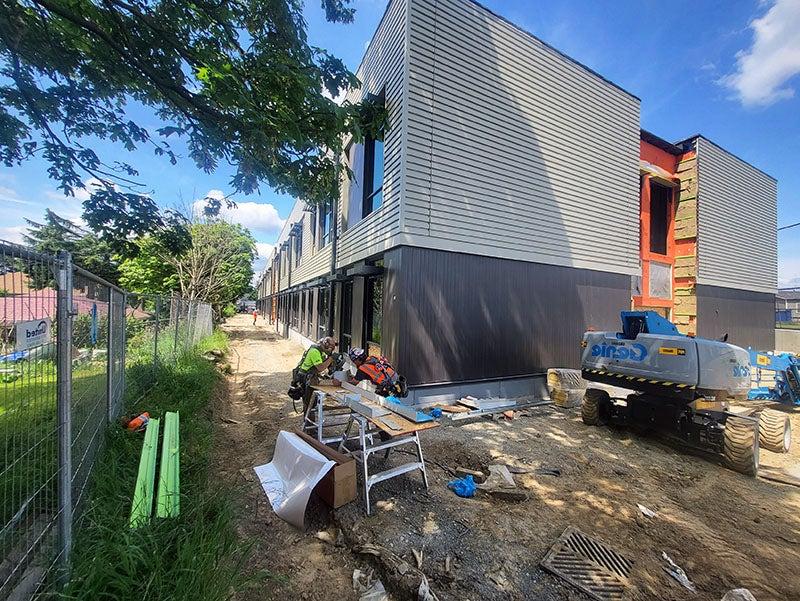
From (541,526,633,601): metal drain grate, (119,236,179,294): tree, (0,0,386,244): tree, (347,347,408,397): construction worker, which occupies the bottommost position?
(541,526,633,601): metal drain grate

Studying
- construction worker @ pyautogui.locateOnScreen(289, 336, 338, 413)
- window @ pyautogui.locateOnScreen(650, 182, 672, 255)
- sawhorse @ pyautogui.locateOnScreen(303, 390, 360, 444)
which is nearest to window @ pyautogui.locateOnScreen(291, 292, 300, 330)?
construction worker @ pyautogui.locateOnScreen(289, 336, 338, 413)

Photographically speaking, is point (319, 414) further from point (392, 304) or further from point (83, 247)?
point (83, 247)

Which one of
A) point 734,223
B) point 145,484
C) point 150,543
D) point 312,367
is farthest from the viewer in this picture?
point 734,223

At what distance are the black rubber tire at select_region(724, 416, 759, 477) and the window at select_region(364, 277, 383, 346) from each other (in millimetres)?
6071

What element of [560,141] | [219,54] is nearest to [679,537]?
[219,54]

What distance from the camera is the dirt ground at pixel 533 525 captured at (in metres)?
2.60

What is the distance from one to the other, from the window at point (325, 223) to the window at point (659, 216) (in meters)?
11.8

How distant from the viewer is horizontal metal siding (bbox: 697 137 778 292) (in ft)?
40.9

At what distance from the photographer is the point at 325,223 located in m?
13.5

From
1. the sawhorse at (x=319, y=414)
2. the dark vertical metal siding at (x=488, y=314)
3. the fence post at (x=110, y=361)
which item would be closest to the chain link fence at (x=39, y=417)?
the fence post at (x=110, y=361)

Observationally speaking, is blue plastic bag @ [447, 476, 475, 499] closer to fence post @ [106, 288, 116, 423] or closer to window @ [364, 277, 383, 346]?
fence post @ [106, 288, 116, 423]

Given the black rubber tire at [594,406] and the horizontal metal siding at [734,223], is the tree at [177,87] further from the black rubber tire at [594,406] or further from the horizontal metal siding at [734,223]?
the horizontal metal siding at [734,223]

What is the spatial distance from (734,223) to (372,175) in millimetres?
14414

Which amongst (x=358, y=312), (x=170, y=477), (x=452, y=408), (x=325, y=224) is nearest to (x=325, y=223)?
(x=325, y=224)
